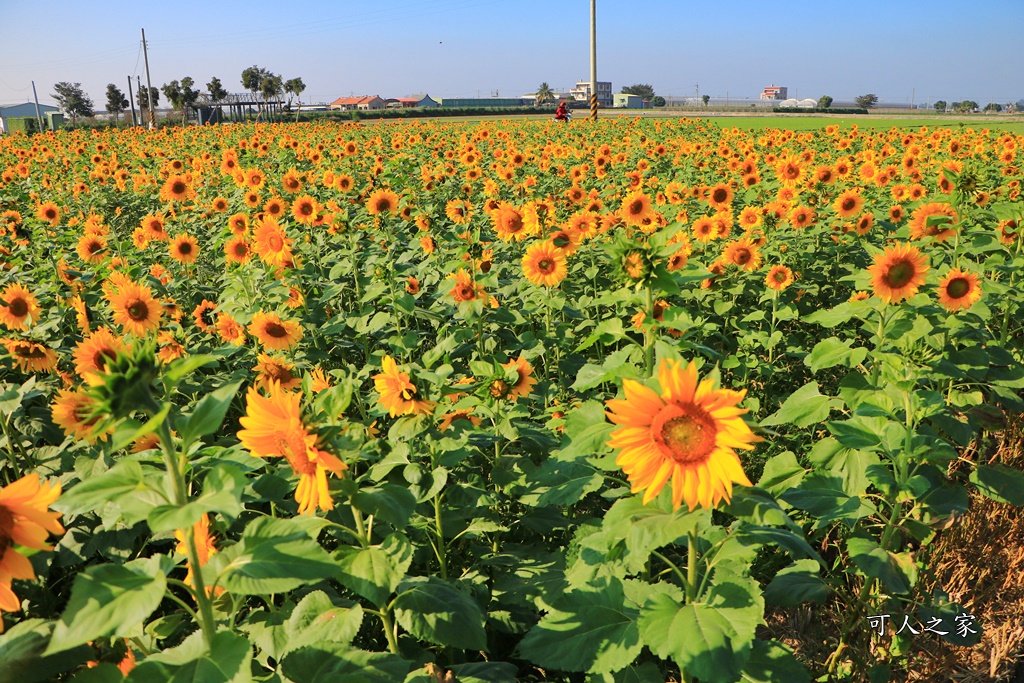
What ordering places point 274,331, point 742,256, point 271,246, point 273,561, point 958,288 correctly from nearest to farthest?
point 273,561
point 958,288
point 274,331
point 271,246
point 742,256

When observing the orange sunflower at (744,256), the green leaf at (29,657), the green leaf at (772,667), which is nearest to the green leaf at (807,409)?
the green leaf at (772,667)

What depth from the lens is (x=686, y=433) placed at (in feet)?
4.99

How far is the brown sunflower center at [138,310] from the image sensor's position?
361 cm

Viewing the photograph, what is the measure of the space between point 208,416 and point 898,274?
2.83m

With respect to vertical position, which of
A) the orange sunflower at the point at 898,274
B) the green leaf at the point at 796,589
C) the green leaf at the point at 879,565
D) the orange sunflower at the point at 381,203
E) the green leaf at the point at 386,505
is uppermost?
the orange sunflower at the point at 381,203

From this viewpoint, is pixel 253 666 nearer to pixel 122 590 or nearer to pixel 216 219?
pixel 122 590

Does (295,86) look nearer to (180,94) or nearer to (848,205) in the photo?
Result: (180,94)

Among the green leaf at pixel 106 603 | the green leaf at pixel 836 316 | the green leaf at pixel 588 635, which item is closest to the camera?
the green leaf at pixel 106 603

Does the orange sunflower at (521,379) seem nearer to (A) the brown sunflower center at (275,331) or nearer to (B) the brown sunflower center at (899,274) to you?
(A) the brown sunflower center at (275,331)

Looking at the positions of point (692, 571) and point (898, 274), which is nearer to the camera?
point (692, 571)

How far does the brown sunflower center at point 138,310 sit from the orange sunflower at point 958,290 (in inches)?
160

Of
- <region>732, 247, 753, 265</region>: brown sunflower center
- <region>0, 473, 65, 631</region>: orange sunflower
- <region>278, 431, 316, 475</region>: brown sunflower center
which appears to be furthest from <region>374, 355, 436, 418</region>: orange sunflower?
<region>732, 247, 753, 265</region>: brown sunflower center

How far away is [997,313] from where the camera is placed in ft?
16.5

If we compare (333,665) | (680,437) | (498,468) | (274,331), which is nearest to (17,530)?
(333,665)
